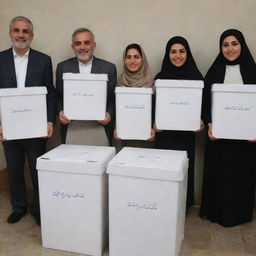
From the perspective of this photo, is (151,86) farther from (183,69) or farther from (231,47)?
(231,47)

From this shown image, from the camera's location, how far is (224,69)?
204 centimetres

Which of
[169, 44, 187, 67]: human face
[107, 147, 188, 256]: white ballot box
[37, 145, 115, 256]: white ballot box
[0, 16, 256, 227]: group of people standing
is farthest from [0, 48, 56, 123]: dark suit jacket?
[169, 44, 187, 67]: human face

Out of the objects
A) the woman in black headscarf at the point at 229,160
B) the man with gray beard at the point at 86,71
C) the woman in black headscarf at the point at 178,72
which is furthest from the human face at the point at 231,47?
the man with gray beard at the point at 86,71

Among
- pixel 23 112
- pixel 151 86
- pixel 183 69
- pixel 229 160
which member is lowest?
pixel 229 160

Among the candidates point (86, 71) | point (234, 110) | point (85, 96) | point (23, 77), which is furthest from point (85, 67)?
point (234, 110)

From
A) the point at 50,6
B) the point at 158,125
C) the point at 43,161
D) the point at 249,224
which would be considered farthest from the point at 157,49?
the point at 249,224

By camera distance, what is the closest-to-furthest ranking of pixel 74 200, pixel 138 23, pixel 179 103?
pixel 74 200 < pixel 179 103 < pixel 138 23

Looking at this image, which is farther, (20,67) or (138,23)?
(138,23)

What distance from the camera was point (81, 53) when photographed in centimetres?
211

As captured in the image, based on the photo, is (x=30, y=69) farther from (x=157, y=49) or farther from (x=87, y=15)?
(x=157, y=49)

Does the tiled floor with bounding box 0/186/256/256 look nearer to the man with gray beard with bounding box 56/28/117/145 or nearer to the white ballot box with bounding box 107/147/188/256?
the white ballot box with bounding box 107/147/188/256

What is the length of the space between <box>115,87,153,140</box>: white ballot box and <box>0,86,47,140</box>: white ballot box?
482mm

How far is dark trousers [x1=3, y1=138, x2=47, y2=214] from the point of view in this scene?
2.13 m

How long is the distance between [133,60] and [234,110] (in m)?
0.74
